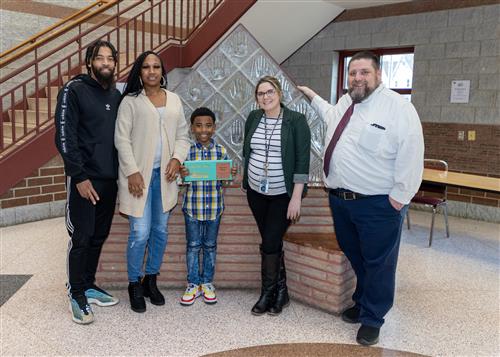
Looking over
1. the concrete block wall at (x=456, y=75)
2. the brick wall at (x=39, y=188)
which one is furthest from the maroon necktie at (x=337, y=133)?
the concrete block wall at (x=456, y=75)

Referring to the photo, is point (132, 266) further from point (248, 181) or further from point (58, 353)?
point (248, 181)

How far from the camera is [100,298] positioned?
2.66 meters

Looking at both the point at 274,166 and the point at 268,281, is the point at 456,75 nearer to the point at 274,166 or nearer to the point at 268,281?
the point at 274,166

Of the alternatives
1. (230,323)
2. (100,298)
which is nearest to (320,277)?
(230,323)

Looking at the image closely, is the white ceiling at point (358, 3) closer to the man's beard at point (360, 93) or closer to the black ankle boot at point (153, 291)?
the man's beard at point (360, 93)

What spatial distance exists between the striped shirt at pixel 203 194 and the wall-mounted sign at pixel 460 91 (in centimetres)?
392

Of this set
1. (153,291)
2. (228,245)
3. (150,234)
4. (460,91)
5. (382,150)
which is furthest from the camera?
(460,91)

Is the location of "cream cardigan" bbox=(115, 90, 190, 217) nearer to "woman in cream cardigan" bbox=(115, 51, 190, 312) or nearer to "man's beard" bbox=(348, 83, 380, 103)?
"woman in cream cardigan" bbox=(115, 51, 190, 312)

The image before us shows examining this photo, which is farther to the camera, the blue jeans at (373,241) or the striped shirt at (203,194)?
the striped shirt at (203,194)

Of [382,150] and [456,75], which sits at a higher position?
[456,75]

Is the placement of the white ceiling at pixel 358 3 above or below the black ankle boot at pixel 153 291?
above

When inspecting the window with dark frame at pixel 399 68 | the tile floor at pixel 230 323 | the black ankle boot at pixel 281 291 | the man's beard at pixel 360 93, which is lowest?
the tile floor at pixel 230 323

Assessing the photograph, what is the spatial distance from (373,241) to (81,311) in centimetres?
165

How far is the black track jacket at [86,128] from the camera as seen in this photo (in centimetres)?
217
